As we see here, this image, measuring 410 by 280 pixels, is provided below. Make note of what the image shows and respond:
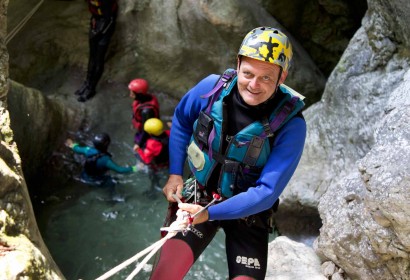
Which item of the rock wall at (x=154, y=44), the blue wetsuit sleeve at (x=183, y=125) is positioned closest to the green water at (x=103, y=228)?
the blue wetsuit sleeve at (x=183, y=125)

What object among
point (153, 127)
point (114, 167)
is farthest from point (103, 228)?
point (153, 127)

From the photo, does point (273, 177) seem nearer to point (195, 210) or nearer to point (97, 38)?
point (195, 210)

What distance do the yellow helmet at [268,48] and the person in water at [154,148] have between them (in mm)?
3063

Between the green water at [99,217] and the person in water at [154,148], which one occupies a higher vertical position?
the person in water at [154,148]

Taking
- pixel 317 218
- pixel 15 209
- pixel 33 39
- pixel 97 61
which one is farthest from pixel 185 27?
pixel 15 209

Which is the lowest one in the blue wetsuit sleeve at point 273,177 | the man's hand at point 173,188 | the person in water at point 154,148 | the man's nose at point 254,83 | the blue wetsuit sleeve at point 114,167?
the blue wetsuit sleeve at point 114,167

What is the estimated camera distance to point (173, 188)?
315 centimetres

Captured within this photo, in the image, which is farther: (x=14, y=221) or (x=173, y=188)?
(x=173, y=188)

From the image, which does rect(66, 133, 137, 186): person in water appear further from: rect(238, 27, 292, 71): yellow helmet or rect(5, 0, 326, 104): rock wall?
rect(238, 27, 292, 71): yellow helmet

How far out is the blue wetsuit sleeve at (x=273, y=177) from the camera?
2732 mm

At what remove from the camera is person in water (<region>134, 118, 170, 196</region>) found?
5.62 metres

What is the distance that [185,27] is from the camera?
6.66 meters

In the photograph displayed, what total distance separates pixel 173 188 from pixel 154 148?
257 centimetres

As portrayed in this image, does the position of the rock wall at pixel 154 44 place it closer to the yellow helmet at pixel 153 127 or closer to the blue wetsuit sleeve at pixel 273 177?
the yellow helmet at pixel 153 127
